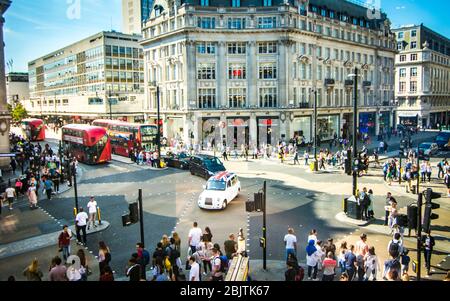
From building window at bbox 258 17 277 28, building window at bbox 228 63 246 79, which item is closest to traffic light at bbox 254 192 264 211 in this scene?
building window at bbox 228 63 246 79

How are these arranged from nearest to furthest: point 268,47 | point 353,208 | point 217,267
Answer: point 217,267 → point 353,208 → point 268,47

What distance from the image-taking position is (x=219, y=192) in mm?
22016

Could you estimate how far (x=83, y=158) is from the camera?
Result: 40625 millimetres

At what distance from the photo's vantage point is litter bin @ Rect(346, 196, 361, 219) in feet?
63.5

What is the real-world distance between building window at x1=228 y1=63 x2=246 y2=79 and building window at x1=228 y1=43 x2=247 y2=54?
174 cm

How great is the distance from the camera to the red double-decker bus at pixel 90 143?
37969mm

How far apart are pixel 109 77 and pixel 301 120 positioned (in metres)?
42.5

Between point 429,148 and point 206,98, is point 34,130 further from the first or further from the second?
point 429,148

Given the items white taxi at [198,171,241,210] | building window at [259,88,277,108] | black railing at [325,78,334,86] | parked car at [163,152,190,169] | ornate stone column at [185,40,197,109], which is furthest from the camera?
black railing at [325,78,334,86]

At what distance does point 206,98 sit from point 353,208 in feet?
117

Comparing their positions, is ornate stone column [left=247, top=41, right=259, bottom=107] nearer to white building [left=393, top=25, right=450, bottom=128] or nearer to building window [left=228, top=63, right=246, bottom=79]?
building window [left=228, top=63, right=246, bottom=79]

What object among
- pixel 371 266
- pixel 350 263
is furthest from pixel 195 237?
pixel 371 266

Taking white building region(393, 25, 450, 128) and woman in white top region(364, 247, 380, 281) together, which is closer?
woman in white top region(364, 247, 380, 281)
